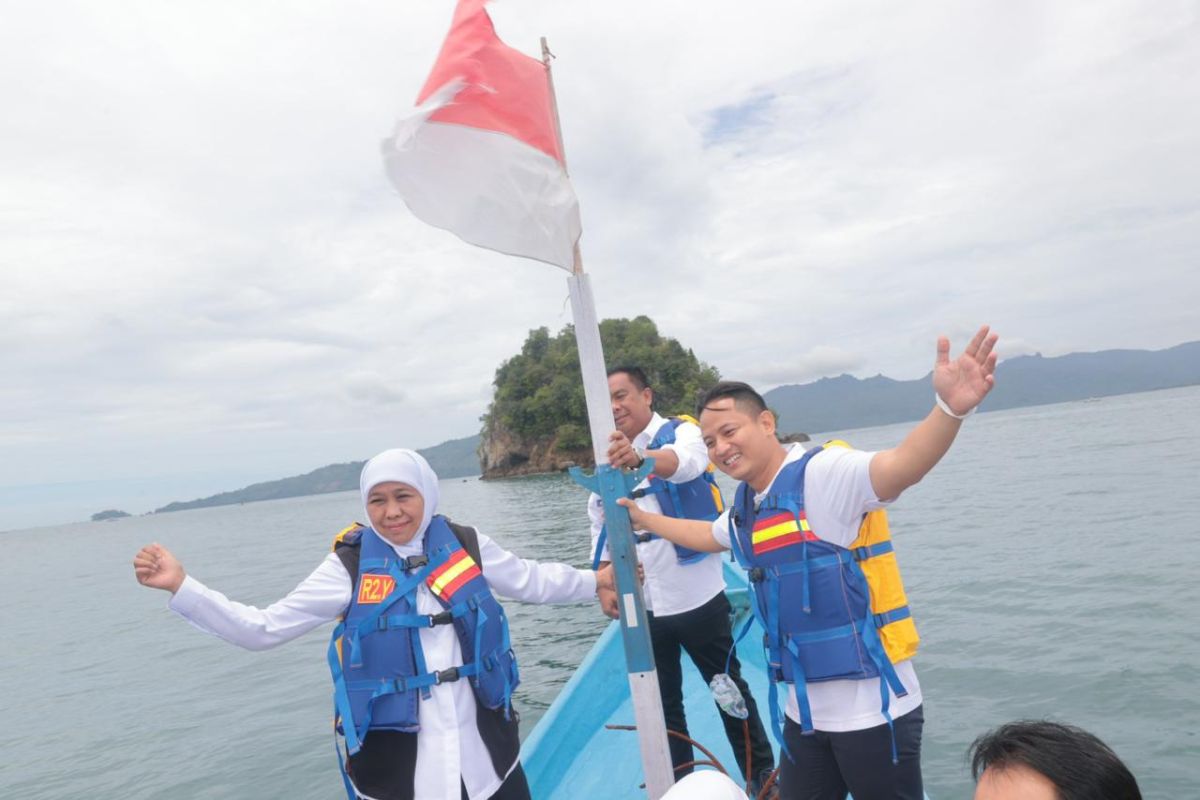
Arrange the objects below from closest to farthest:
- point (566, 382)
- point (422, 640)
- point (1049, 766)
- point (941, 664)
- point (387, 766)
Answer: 1. point (1049, 766)
2. point (387, 766)
3. point (422, 640)
4. point (941, 664)
5. point (566, 382)

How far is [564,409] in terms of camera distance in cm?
6800

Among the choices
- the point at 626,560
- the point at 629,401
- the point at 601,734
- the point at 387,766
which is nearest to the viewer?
the point at 387,766

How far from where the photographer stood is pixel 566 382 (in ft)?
221

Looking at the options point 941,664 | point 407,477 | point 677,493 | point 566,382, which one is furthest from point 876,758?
point 566,382

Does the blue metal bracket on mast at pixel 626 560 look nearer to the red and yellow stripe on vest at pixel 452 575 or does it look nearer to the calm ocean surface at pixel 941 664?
the red and yellow stripe on vest at pixel 452 575

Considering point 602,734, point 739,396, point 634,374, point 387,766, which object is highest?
point 634,374

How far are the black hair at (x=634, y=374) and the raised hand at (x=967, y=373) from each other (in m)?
2.13

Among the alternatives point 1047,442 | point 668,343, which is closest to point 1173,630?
point 1047,442

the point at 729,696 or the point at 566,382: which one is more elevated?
the point at 566,382

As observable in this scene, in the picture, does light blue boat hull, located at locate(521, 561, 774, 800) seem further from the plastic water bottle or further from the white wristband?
the white wristband

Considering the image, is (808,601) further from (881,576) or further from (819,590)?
(881,576)

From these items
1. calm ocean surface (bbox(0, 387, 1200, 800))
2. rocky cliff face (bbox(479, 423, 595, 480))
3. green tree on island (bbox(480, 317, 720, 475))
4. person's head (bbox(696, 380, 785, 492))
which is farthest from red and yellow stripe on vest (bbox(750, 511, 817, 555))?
rocky cliff face (bbox(479, 423, 595, 480))

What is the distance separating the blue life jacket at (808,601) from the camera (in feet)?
8.21

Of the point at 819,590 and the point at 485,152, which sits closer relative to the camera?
the point at 819,590
